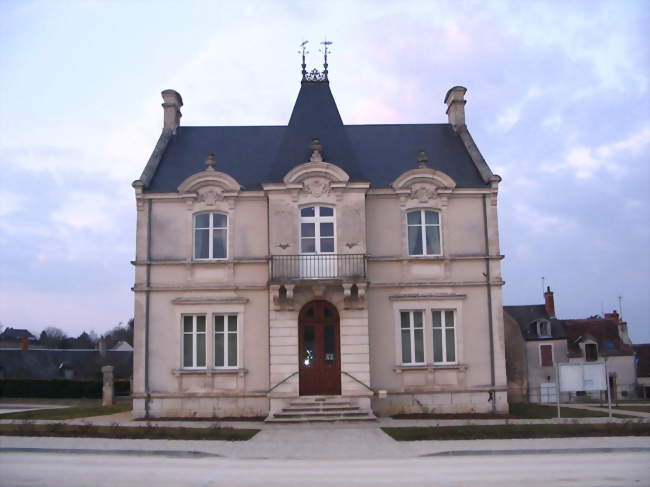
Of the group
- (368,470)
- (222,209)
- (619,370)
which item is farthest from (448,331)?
(619,370)

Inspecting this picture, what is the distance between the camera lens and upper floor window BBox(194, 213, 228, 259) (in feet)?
78.9

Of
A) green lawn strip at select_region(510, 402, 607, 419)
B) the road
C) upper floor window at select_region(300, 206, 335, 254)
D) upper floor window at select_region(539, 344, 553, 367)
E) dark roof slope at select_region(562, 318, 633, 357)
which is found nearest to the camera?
the road

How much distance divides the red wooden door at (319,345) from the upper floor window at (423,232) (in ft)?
12.4

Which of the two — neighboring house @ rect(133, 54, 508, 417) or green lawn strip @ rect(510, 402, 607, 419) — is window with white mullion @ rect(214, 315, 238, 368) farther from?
green lawn strip @ rect(510, 402, 607, 419)

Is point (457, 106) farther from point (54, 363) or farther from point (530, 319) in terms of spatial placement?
point (54, 363)

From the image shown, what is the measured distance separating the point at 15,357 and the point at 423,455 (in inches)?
1759

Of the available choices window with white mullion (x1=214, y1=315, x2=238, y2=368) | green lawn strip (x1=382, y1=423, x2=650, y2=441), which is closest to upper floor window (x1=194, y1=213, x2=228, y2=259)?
window with white mullion (x1=214, y1=315, x2=238, y2=368)

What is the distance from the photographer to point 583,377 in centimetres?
2080

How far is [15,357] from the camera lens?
50969mm

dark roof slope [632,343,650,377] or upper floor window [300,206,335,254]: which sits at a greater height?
upper floor window [300,206,335,254]

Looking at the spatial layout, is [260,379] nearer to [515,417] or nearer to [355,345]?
[355,345]

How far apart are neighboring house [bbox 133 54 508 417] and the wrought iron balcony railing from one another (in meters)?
0.04

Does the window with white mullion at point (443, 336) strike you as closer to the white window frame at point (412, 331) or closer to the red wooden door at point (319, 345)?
the white window frame at point (412, 331)

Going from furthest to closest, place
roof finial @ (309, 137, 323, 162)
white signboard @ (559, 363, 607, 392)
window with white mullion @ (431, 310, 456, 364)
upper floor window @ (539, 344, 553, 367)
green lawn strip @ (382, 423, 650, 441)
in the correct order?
1. upper floor window @ (539, 344, 553, 367)
2. window with white mullion @ (431, 310, 456, 364)
3. roof finial @ (309, 137, 323, 162)
4. white signboard @ (559, 363, 607, 392)
5. green lawn strip @ (382, 423, 650, 441)
